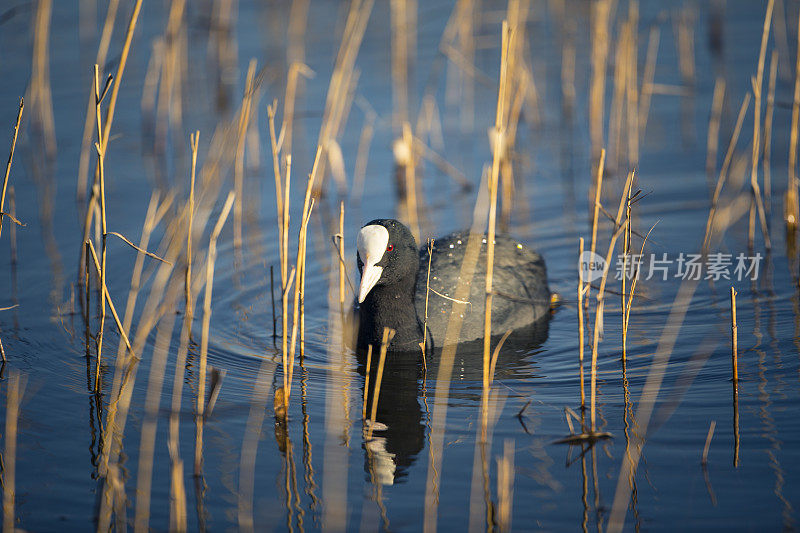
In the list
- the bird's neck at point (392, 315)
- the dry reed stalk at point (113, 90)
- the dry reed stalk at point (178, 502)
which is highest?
the dry reed stalk at point (113, 90)

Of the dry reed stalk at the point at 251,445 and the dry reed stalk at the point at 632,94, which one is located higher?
the dry reed stalk at the point at 632,94

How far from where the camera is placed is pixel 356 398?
14.0 feet

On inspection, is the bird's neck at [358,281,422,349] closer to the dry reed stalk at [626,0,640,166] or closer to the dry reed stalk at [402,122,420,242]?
the dry reed stalk at [402,122,420,242]

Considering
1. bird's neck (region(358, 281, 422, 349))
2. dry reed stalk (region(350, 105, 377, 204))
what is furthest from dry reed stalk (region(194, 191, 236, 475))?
dry reed stalk (region(350, 105, 377, 204))

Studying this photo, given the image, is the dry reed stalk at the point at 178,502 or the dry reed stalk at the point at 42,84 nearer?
the dry reed stalk at the point at 178,502

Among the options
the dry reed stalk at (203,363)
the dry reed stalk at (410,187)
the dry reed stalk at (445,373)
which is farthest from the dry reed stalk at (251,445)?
the dry reed stalk at (410,187)

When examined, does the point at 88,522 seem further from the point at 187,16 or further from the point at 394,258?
the point at 187,16

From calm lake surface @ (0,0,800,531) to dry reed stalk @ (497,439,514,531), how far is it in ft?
0.07

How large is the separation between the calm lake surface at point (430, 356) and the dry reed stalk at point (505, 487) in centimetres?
2

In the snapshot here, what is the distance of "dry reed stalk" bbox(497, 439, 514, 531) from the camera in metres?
3.13

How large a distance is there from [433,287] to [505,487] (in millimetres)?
2037

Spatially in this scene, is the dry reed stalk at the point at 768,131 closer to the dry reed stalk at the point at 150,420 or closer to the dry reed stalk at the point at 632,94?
the dry reed stalk at the point at 632,94

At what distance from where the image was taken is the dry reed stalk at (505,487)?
3131 mm

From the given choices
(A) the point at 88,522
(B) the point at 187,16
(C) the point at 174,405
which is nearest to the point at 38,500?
(A) the point at 88,522
